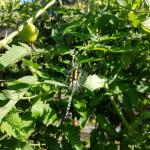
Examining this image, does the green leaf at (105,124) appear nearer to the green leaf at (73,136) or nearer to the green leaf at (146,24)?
the green leaf at (73,136)

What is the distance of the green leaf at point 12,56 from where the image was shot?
134 cm

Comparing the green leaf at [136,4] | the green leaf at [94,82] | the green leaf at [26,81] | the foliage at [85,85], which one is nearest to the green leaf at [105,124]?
the foliage at [85,85]

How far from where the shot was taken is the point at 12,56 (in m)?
1.37

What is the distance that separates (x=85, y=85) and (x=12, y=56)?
25cm

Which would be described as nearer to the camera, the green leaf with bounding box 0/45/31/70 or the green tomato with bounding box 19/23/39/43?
the green leaf with bounding box 0/45/31/70

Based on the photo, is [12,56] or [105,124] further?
[105,124]

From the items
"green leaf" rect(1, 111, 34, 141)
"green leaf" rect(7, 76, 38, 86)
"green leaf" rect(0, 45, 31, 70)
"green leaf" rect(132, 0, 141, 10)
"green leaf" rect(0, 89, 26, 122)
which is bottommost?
"green leaf" rect(1, 111, 34, 141)

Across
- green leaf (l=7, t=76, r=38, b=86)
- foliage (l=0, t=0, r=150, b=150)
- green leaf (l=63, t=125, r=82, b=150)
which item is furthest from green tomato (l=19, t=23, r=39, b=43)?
green leaf (l=63, t=125, r=82, b=150)

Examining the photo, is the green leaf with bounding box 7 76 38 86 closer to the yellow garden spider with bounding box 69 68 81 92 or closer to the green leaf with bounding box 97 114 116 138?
the yellow garden spider with bounding box 69 68 81 92

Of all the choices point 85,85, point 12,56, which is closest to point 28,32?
point 12,56

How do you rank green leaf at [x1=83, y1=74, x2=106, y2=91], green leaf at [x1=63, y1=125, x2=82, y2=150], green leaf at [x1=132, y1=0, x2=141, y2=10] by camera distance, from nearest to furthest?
green leaf at [x1=83, y1=74, x2=106, y2=91]
green leaf at [x1=63, y1=125, x2=82, y2=150]
green leaf at [x1=132, y1=0, x2=141, y2=10]

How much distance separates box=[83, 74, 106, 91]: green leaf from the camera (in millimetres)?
1398

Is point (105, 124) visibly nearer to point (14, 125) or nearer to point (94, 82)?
point (94, 82)

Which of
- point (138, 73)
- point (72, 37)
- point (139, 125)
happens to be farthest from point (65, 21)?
point (139, 125)
